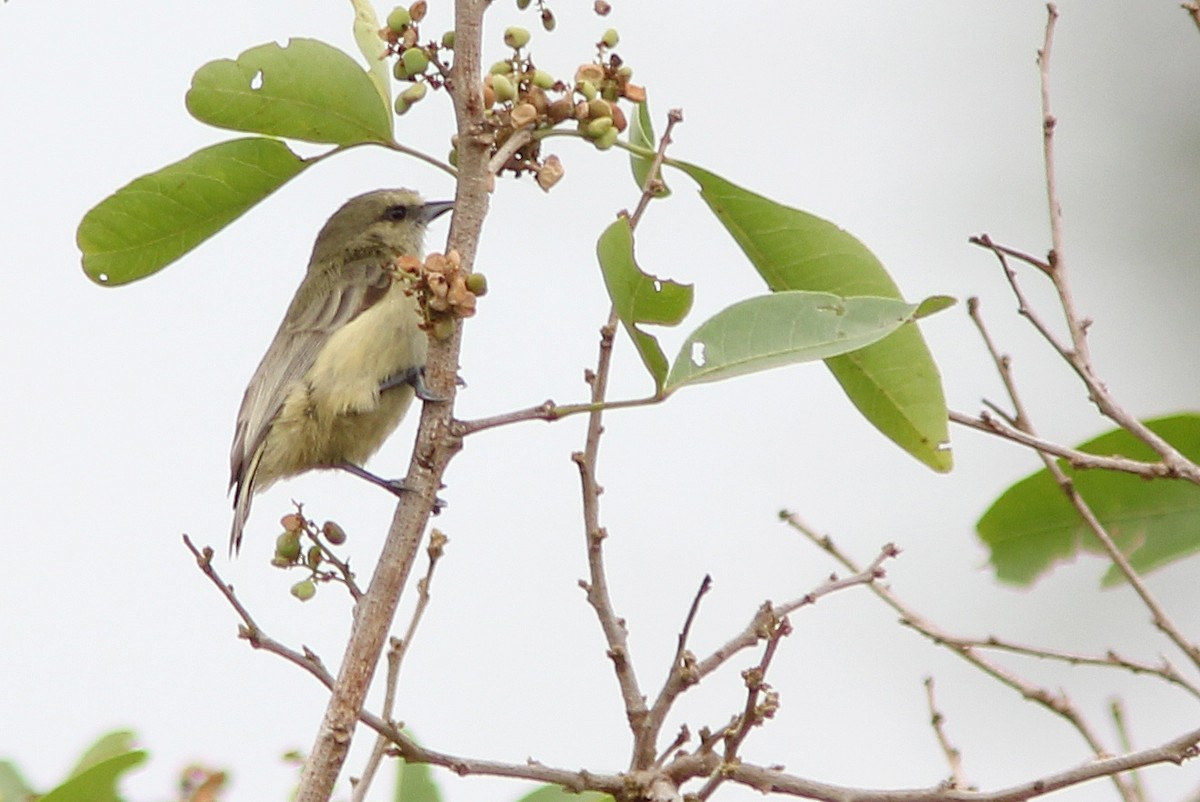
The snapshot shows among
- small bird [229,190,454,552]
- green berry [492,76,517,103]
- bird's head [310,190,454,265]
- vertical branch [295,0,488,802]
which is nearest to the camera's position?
vertical branch [295,0,488,802]

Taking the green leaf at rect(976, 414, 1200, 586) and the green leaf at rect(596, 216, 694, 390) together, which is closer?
the green leaf at rect(596, 216, 694, 390)

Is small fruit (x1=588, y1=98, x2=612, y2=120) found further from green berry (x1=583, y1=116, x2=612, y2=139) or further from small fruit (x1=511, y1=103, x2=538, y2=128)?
small fruit (x1=511, y1=103, x2=538, y2=128)

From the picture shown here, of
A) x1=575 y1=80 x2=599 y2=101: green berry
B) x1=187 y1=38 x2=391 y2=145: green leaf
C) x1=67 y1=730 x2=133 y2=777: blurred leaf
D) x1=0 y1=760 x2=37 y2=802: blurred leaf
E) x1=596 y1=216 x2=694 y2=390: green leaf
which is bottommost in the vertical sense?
x1=0 y1=760 x2=37 y2=802: blurred leaf

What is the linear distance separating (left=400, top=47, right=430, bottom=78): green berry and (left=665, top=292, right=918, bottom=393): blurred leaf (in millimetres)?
545

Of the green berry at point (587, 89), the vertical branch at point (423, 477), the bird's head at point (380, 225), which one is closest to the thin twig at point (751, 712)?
the vertical branch at point (423, 477)

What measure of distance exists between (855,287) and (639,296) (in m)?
0.42

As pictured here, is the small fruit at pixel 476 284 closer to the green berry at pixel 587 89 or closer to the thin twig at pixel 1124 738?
the green berry at pixel 587 89

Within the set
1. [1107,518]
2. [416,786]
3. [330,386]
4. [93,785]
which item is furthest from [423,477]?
[330,386]

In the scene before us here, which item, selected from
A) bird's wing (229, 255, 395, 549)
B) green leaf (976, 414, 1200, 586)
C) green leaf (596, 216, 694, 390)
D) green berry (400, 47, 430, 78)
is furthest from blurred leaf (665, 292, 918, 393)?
bird's wing (229, 255, 395, 549)

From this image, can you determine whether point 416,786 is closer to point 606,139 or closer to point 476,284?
point 476,284

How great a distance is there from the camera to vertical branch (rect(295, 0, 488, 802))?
6.01 feet

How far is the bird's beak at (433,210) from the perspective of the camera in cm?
453

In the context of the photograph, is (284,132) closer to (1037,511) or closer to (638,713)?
(638,713)

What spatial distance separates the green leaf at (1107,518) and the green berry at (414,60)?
156 centimetres
